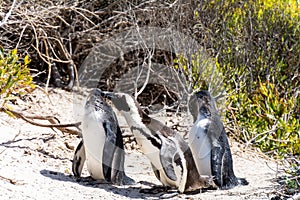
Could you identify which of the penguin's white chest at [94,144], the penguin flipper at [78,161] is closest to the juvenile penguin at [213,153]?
the penguin's white chest at [94,144]

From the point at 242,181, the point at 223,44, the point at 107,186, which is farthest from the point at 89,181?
the point at 223,44

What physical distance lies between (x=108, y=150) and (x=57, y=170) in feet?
1.79

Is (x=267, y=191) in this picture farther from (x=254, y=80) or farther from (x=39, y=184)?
(x=254, y=80)

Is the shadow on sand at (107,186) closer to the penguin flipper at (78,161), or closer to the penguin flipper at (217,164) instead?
the penguin flipper at (78,161)

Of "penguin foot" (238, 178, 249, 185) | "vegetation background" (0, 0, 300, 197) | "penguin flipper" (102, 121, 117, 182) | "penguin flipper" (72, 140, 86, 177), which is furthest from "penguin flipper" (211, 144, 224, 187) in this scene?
"vegetation background" (0, 0, 300, 197)

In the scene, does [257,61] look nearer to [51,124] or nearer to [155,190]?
[51,124]

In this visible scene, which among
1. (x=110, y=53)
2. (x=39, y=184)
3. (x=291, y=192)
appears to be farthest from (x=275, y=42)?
(x=39, y=184)

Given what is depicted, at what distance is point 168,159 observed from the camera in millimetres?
5098

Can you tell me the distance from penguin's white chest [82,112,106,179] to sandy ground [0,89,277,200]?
12cm

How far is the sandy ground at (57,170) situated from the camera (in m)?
4.79

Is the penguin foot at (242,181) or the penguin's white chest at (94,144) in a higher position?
the penguin's white chest at (94,144)

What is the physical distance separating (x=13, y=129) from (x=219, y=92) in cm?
275

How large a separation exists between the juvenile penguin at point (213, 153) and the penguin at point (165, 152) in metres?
0.16

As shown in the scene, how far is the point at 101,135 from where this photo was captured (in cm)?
540
